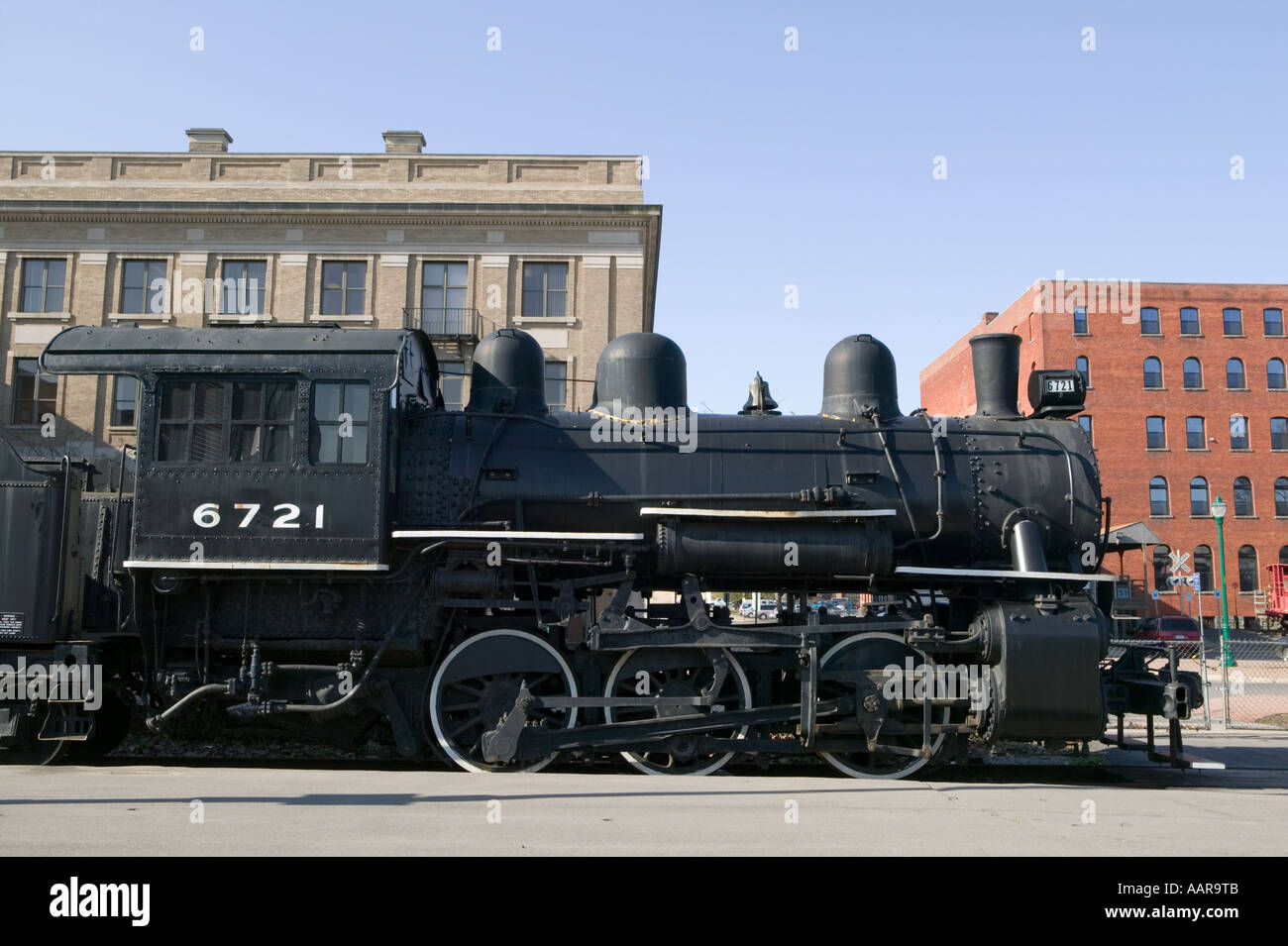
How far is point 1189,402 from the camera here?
46.8m

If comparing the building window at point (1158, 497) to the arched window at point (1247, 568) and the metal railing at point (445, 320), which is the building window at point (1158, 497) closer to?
the arched window at point (1247, 568)

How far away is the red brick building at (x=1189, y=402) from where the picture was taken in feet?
150

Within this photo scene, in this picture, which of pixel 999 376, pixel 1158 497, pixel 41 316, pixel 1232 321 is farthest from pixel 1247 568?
pixel 41 316

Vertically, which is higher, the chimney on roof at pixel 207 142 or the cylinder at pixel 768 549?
the chimney on roof at pixel 207 142

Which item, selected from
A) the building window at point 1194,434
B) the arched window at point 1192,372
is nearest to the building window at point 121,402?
the building window at point 1194,434

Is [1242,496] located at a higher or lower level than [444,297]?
lower

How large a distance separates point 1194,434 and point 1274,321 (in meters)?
7.12

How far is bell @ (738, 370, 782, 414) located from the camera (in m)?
10.0

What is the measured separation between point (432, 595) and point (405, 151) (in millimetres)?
25727

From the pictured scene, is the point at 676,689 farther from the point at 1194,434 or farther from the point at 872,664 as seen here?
the point at 1194,434

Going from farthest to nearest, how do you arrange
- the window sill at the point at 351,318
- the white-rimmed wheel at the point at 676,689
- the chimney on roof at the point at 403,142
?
1. the chimney on roof at the point at 403,142
2. the window sill at the point at 351,318
3. the white-rimmed wheel at the point at 676,689

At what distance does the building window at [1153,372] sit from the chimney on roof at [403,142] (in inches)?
1418

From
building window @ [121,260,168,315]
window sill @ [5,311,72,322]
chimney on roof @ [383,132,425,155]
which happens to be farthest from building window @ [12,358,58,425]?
chimney on roof @ [383,132,425,155]

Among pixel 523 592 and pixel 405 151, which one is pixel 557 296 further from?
pixel 523 592
